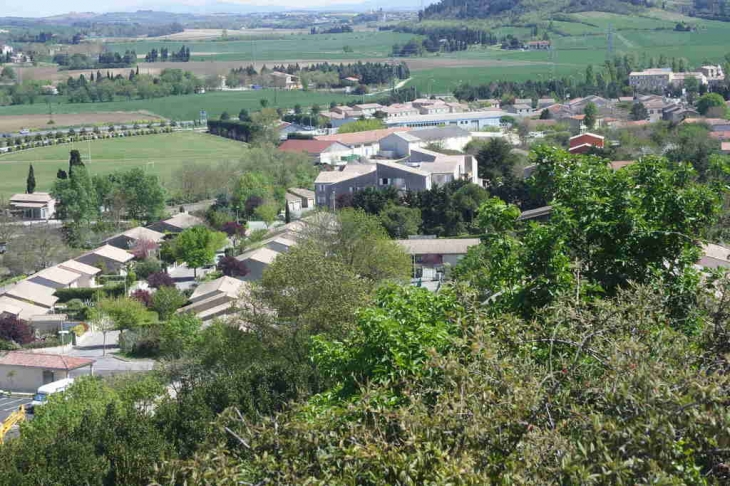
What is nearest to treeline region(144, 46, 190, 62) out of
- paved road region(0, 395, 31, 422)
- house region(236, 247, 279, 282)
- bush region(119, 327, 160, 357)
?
house region(236, 247, 279, 282)

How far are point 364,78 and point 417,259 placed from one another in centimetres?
3168

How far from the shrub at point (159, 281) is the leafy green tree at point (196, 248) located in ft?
2.70

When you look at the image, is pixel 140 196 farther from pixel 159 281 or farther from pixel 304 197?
pixel 159 281

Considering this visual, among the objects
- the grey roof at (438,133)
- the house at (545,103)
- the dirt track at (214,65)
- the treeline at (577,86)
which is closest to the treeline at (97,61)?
the dirt track at (214,65)

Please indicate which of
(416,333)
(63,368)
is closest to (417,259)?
(63,368)

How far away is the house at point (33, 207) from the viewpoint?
1972 cm

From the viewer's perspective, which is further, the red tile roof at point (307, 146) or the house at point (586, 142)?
the red tile roof at point (307, 146)

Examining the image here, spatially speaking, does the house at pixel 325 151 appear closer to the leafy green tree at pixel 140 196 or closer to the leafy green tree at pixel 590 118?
the leafy green tree at pixel 140 196

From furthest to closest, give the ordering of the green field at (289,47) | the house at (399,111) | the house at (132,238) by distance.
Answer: the green field at (289,47), the house at (399,111), the house at (132,238)

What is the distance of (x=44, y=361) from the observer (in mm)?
10320

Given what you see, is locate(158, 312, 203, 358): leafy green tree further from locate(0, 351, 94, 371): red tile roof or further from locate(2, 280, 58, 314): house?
locate(2, 280, 58, 314): house

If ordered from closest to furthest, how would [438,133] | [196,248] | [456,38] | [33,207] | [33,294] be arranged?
[33,294]
[196,248]
[33,207]
[438,133]
[456,38]

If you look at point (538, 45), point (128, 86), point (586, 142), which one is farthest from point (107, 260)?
point (538, 45)

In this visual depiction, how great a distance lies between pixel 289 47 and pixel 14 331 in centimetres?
6097
